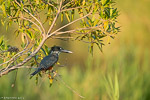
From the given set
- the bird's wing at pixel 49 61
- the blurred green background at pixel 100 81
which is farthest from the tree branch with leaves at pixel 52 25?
the blurred green background at pixel 100 81

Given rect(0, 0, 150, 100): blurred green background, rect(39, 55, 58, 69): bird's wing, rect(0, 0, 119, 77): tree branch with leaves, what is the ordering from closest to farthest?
rect(0, 0, 119, 77): tree branch with leaves, rect(39, 55, 58, 69): bird's wing, rect(0, 0, 150, 100): blurred green background

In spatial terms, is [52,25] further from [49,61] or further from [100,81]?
[100,81]

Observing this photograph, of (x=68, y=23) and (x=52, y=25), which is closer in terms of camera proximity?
(x=52, y=25)

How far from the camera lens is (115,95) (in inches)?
201

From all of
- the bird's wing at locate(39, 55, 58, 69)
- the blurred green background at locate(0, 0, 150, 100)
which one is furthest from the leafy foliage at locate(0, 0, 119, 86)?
the blurred green background at locate(0, 0, 150, 100)

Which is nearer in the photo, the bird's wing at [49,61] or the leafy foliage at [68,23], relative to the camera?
the leafy foliage at [68,23]

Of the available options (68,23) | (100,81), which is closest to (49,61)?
(68,23)

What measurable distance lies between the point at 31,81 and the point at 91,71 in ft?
4.73

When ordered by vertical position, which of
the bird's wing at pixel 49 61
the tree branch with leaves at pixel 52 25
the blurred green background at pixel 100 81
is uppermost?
the tree branch with leaves at pixel 52 25

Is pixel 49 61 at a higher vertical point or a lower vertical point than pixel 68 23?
lower

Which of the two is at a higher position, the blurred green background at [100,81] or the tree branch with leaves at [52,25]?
the tree branch with leaves at [52,25]

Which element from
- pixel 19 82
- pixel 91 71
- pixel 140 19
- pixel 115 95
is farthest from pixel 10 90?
pixel 140 19

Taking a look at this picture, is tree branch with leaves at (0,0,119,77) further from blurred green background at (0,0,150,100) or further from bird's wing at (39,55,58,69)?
blurred green background at (0,0,150,100)

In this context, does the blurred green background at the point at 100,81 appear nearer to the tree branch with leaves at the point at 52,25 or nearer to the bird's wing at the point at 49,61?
the bird's wing at the point at 49,61
